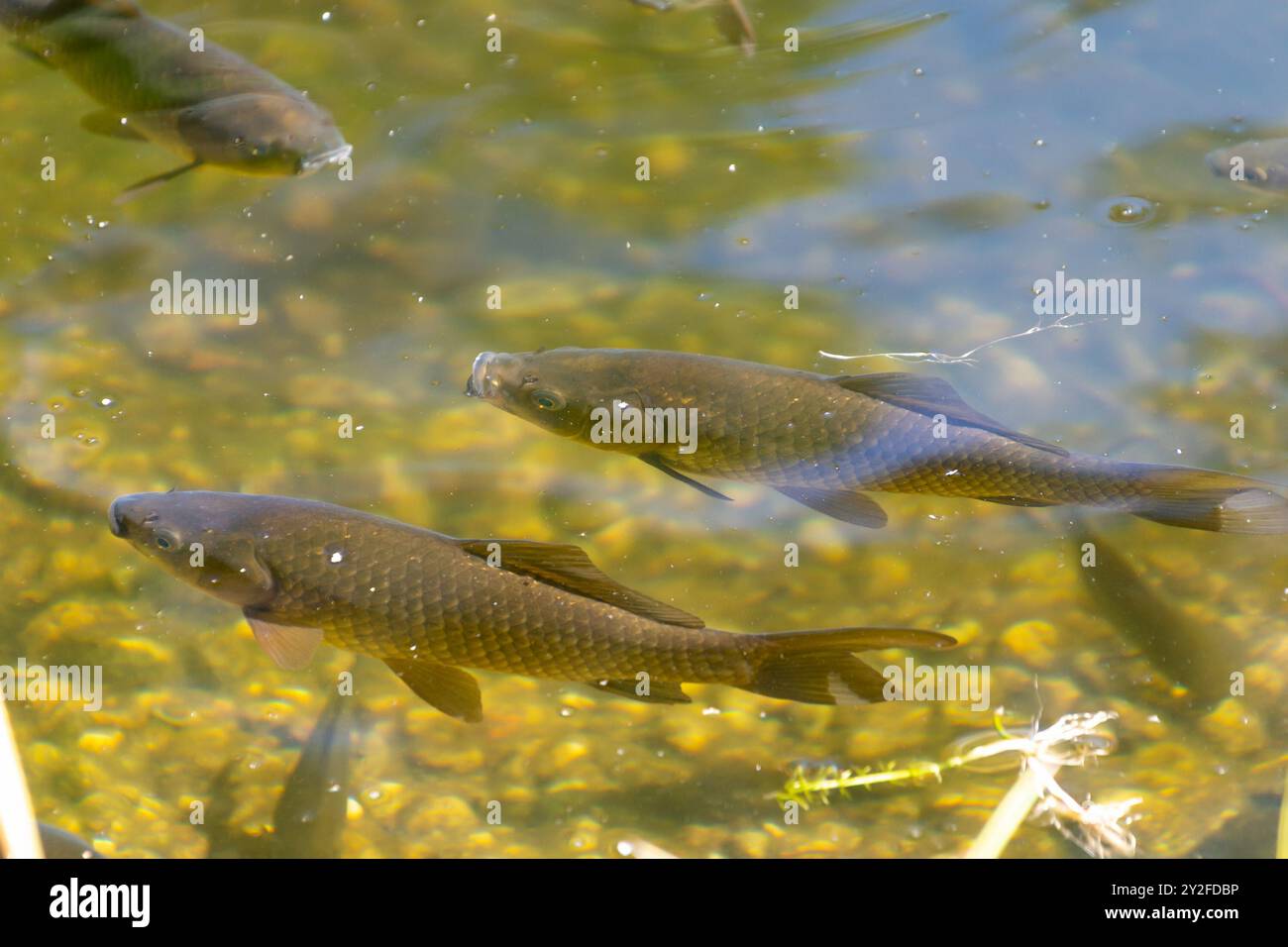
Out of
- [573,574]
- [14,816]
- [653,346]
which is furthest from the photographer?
[653,346]

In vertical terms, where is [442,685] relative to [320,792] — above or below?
above

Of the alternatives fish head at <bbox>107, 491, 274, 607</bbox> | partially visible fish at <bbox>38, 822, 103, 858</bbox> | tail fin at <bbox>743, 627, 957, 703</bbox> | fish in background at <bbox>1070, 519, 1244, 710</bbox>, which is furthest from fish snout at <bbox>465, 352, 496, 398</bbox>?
fish in background at <bbox>1070, 519, 1244, 710</bbox>

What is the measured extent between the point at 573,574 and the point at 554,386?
853mm

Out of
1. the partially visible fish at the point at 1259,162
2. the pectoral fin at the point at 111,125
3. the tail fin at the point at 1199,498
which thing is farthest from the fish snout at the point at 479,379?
the partially visible fish at the point at 1259,162

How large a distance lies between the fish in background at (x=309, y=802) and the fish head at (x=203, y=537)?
0.93m

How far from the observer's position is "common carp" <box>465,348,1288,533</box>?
3.42 m

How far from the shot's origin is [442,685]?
130 inches

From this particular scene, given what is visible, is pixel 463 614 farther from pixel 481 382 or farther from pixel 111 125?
pixel 111 125

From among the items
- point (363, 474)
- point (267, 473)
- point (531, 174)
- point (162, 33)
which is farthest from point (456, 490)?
point (162, 33)

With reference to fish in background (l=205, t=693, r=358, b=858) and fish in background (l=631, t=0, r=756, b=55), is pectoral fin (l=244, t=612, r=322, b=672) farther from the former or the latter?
fish in background (l=631, t=0, r=756, b=55)

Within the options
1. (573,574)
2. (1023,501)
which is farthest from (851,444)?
(573,574)

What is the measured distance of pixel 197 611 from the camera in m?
4.21

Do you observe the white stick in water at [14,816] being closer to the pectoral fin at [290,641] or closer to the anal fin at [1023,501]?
the pectoral fin at [290,641]

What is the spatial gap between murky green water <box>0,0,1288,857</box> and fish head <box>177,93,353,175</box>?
87 centimetres
